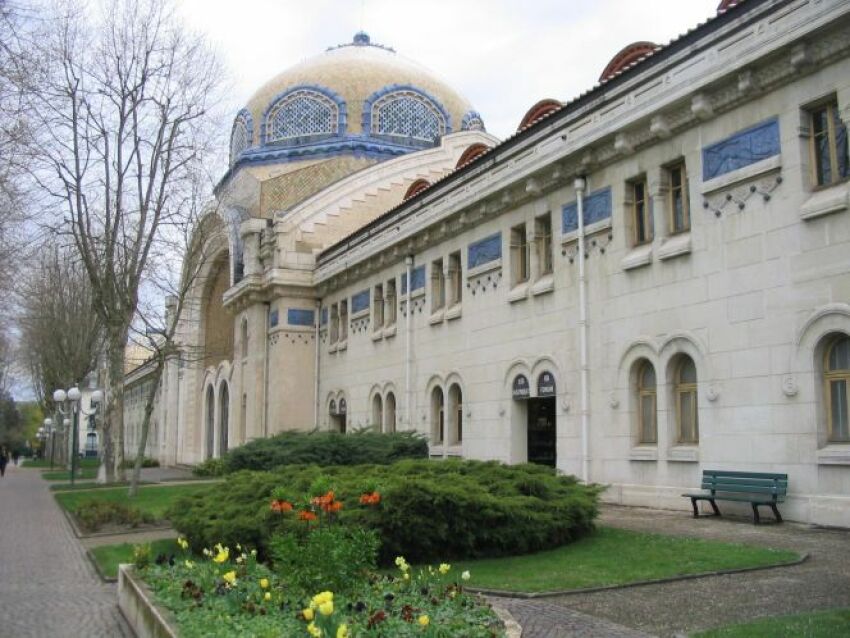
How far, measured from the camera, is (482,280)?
24891mm

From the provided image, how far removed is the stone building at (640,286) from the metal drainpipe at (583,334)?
0.05 m

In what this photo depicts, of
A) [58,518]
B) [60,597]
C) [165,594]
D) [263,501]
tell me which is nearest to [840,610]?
[165,594]

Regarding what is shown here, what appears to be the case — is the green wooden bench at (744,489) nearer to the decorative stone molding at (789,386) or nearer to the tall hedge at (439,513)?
the decorative stone molding at (789,386)

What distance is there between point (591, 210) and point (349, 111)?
91.0ft

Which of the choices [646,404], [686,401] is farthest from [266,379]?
[686,401]

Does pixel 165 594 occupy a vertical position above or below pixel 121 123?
below

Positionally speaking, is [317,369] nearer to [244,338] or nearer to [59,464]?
[244,338]

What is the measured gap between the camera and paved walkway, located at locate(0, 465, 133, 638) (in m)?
10.1

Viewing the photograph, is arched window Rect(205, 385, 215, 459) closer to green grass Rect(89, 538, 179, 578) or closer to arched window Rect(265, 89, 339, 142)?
arched window Rect(265, 89, 339, 142)

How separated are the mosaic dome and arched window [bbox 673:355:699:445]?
2976cm

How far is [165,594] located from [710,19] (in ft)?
43.6

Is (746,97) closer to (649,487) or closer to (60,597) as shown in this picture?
(649,487)

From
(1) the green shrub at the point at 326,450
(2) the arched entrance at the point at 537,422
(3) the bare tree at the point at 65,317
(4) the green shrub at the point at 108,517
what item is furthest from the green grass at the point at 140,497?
(3) the bare tree at the point at 65,317

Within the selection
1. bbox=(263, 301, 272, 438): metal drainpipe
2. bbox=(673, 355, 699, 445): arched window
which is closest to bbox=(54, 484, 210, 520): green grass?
bbox=(263, 301, 272, 438): metal drainpipe
